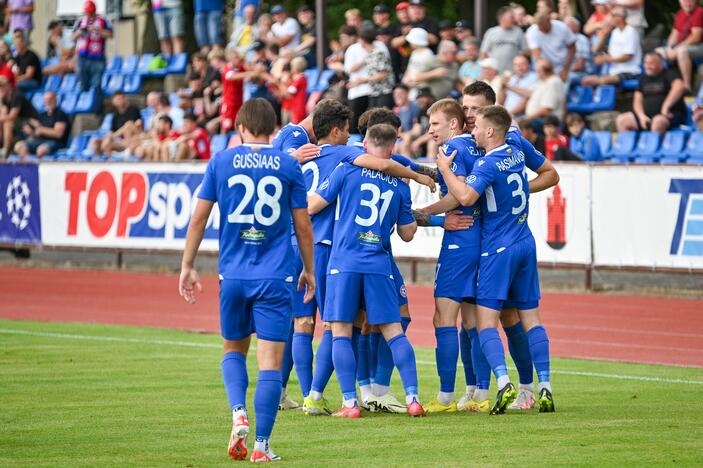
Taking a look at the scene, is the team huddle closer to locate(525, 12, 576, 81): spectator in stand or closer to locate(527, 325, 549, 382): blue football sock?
locate(527, 325, 549, 382): blue football sock

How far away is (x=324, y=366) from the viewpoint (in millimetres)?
9719

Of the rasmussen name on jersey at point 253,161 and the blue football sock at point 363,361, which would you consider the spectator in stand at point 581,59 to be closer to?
the blue football sock at point 363,361

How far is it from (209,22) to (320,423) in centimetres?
2080

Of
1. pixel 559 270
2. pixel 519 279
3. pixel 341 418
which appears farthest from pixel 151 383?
pixel 559 270

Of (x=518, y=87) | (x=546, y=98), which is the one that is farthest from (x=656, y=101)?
(x=518, y=87)

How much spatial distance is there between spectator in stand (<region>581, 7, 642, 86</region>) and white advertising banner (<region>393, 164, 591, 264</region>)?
3963mm

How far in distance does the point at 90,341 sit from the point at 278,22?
13372mm

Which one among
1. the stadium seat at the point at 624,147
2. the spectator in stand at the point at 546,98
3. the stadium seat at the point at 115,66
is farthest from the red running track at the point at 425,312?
the stadium seat at the point at 115,66

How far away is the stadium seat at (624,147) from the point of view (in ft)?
66.6

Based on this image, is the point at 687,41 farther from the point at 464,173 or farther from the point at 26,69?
the point at 26,69

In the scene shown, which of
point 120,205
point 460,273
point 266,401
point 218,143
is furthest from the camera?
point 218,143

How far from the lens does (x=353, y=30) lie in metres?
23.8

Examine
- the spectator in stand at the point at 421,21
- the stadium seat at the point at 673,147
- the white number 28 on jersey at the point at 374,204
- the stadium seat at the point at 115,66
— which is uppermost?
the spectator in stand at the point at 421,21

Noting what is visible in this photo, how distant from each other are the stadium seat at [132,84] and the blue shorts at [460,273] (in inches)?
896
